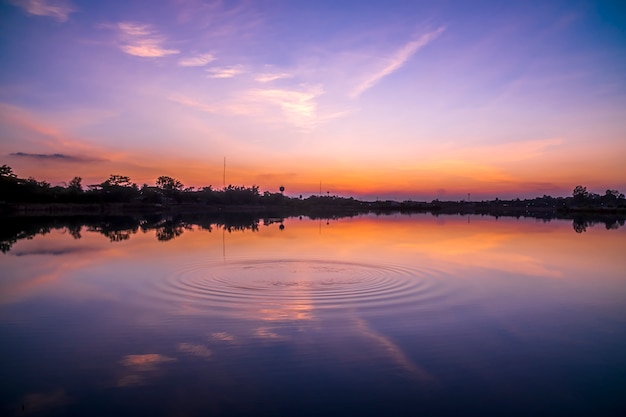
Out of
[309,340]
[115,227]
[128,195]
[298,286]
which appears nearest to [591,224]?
[298,286]

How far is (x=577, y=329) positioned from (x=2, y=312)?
1258 centimetres

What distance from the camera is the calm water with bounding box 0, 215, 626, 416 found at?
19.1ft

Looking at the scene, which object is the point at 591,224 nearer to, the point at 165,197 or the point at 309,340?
the point at 309,340

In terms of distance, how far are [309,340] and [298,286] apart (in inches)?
191

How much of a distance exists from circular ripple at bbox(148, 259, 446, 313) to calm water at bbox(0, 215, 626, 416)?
0.24 feet

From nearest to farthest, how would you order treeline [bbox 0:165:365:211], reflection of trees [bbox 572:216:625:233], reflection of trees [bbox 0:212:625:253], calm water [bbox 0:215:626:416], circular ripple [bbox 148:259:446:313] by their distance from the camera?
calm water [bbox 0:215:626:416]
circular ripple [bbox 148:259:446:313]
reflection of trees [bbox 0:212:625:253]
reflection of trees [bbox 572:216:625:233]
treeline [bbox 0:165:365:211]

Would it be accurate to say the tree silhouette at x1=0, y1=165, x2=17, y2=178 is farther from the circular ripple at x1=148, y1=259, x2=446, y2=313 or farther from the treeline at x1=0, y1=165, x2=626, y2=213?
the circular ripple at x1=148, y1=259, x2=446, y2=313

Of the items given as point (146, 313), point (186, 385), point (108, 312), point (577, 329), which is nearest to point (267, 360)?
point (186, 385)

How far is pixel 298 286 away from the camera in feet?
42.4

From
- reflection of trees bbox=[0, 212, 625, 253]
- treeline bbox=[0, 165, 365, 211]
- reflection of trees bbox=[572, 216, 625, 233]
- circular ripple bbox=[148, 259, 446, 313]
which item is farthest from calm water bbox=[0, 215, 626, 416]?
treeline bbox=[0, 165, 365, 211]

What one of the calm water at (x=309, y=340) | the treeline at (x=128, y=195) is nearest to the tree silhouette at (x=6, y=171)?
the treeline at (x=128, y=195)

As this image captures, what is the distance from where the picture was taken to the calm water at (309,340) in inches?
229

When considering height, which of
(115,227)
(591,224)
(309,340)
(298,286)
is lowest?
(309,340)

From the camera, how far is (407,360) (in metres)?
7.22
